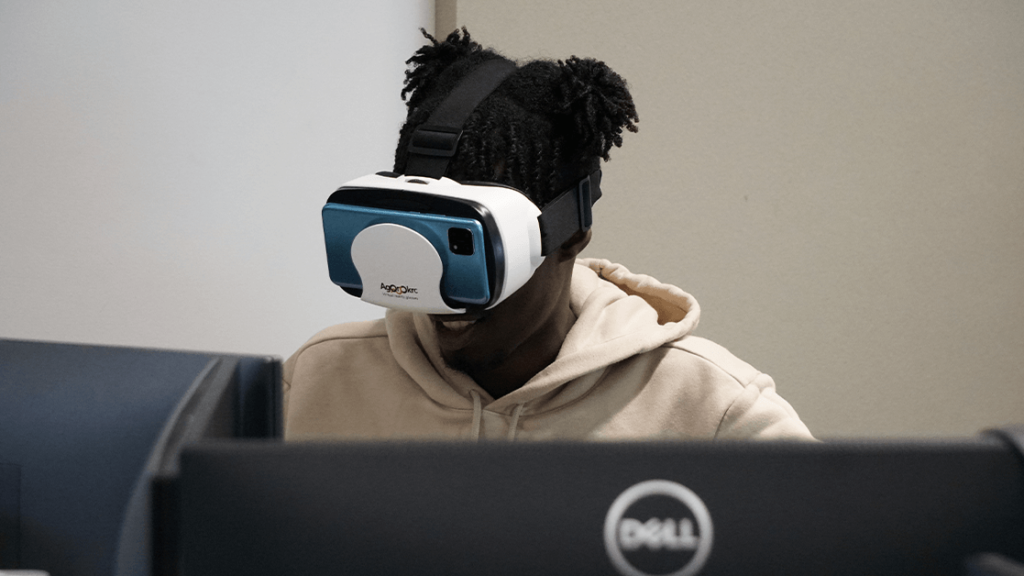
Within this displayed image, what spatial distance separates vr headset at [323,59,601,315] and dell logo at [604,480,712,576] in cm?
43

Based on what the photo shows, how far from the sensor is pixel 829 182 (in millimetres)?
1823

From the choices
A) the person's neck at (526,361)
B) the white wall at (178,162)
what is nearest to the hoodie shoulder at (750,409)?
the person's neck at (526,361)

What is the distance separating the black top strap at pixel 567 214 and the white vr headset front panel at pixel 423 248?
61mm

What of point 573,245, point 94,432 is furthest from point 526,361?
point 94,432

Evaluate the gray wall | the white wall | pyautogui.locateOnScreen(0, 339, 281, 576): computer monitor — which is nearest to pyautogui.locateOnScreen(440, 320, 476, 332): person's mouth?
pyautogui.locateOnScreen(0, 339, 281, 576): computer monitor

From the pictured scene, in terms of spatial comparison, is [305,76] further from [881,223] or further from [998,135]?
[998,135]

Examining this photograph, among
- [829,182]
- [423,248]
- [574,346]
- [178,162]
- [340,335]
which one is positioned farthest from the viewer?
[829,182]

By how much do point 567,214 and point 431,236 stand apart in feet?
0.69

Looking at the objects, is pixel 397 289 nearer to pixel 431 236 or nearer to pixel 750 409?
pixel 431 236

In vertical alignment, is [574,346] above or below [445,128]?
below

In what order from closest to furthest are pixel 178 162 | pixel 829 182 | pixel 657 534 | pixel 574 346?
pixel 657 534 < pixel 574 346 < pixel 178 162 < pixel 829 182

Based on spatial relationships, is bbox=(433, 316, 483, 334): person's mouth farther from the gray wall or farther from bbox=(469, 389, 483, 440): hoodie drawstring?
the gray wall

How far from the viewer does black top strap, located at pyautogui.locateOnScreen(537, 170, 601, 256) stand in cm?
90

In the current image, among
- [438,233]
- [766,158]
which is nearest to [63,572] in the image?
[438,233]
